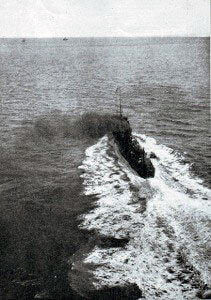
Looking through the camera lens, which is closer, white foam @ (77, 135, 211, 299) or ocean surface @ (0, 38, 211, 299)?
white foam @ (77, 135, 211, 299)

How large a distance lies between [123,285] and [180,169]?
1086 cm

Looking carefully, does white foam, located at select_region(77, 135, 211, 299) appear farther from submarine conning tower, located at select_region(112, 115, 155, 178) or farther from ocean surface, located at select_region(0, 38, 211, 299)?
submarine conning tower, located at select_region(112, 115, 155, 178)

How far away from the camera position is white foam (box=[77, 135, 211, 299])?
419 inches

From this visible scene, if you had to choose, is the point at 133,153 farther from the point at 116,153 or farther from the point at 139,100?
the point at 139,100

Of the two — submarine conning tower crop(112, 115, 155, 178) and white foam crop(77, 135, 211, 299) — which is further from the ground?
submarine conning tower crop(112, 115, 155, 178)

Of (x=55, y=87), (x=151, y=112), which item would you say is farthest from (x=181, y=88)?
(x=55, y=87)

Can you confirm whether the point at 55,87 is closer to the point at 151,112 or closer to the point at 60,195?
the point at 151,112

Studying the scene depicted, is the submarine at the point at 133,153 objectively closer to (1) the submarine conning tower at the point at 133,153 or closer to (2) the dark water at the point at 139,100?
(1) the submarine conning tower at the point at 133,153

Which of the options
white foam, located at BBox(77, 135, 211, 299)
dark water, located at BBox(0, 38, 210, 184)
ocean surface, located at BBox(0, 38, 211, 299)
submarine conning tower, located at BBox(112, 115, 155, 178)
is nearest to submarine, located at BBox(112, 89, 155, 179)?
submarine conning tower, located at BBox(112, 115, 155, 178)

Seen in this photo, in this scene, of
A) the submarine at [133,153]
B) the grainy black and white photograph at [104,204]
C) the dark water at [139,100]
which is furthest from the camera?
the dark water at [139,100]

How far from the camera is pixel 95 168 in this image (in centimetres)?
2009

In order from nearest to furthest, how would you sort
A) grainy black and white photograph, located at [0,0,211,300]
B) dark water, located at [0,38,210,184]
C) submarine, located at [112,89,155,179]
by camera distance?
grainy black and white photograph, located at [0,0,211,300] → submarine, located at [112,89,155,179] → dark water, located at [0,38,210,184]

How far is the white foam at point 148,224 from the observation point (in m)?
10.6

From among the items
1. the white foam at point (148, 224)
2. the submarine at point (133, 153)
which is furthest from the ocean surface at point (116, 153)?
the submarine at point (133, 153)
